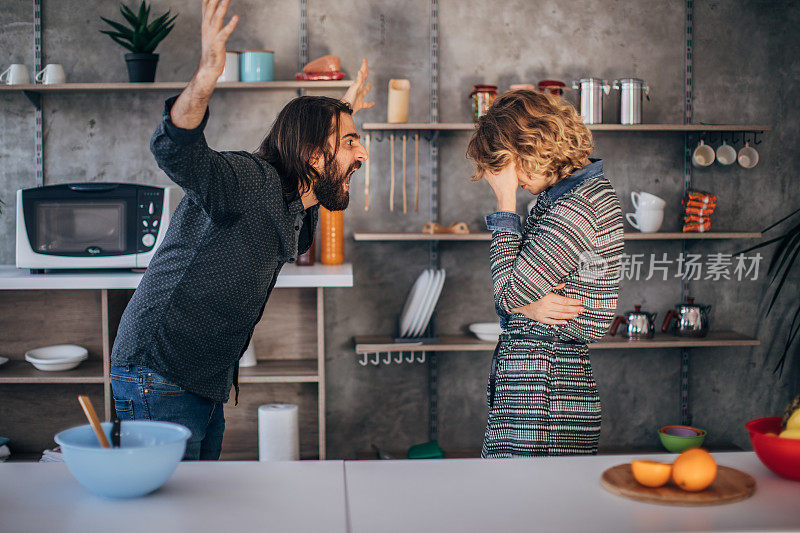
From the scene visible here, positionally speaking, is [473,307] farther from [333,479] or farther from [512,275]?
[333,479]

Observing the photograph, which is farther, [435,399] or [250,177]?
[435,399]

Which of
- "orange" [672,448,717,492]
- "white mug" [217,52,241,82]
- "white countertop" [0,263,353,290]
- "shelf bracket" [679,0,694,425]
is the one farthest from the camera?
"shelf bracket" [679,0,694,425]

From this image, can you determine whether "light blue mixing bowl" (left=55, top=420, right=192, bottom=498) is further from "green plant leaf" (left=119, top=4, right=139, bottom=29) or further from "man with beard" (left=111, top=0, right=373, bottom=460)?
"green plant leaf" (left=119, top=4, right=139, bottom=29)

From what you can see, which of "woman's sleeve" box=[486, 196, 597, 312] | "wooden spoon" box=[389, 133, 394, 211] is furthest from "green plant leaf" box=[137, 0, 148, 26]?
"woman's sleeve" box=[486, 196, 597, 312]

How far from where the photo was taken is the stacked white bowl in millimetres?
3217

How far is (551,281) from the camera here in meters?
1.61

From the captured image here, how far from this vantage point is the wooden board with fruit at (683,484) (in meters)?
1.13

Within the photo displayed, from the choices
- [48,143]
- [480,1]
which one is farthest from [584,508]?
[48,143]

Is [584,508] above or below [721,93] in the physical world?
below

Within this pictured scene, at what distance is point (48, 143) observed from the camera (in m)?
3.30

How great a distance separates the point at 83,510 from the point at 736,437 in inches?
129

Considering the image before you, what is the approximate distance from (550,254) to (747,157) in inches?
88.5

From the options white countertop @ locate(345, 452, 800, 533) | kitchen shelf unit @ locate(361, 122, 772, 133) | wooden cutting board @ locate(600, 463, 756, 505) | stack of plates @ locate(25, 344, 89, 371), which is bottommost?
stack of plates @ locate(25, 344, 89, 371)

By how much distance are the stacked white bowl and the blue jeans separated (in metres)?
2.29
